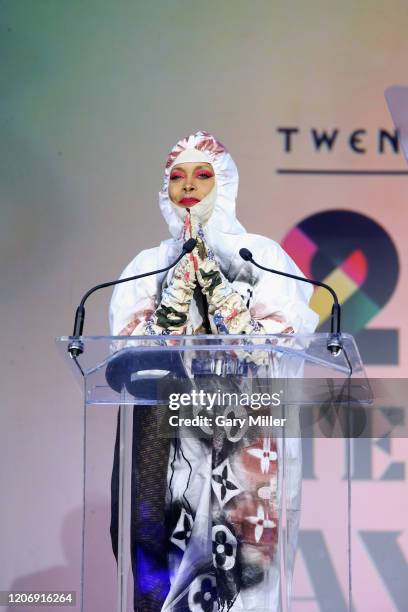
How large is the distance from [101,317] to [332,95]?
41.8 inches

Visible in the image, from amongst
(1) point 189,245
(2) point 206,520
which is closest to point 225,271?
(1) point 189,245

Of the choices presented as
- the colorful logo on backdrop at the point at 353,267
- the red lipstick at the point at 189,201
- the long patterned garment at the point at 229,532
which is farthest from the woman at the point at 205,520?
the colorful logo on backdrop at the point at 353,267

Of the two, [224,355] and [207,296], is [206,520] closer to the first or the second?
[224,355]

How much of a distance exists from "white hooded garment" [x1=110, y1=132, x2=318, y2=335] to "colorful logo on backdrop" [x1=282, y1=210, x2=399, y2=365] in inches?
27.9

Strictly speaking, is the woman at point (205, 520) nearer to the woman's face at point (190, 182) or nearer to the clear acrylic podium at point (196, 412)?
the clear acrylic podium at point (196, 412)

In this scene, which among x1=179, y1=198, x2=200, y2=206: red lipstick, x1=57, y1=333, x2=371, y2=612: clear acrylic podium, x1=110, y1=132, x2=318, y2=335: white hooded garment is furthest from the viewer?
x1=179, y1=198, x2=200, y2=206: red lipstick

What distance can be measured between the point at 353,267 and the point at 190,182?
0.95m

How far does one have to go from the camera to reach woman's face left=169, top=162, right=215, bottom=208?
3.21 metres

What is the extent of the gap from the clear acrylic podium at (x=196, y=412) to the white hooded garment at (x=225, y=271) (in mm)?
473

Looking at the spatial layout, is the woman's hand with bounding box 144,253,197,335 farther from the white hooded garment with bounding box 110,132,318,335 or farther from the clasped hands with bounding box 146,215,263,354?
the white hooded garment with bounding box 110,132,318,335

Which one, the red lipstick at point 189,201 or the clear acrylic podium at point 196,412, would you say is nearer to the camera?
the clear acrylic podium at point 196,412

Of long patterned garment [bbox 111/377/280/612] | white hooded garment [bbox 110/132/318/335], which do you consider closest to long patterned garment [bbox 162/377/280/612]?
long patterned garment [bbox 111/377/280/612]

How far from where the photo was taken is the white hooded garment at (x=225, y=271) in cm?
304

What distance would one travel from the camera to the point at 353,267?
13.1ft
